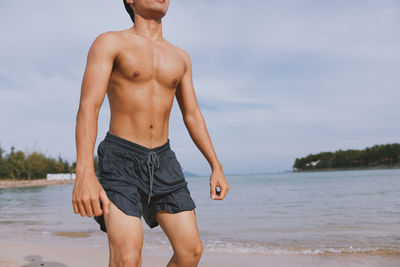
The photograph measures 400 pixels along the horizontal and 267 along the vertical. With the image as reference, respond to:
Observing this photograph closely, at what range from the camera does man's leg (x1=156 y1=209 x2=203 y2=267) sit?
2406 mm

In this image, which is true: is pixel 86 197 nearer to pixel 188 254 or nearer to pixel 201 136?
pixel 188 254

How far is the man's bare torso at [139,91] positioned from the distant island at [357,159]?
368 ft

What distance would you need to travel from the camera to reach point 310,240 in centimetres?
705

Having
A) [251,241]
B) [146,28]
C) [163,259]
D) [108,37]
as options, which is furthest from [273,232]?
[108,37]

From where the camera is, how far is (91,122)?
212 centimetres

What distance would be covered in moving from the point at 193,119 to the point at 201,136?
15cm

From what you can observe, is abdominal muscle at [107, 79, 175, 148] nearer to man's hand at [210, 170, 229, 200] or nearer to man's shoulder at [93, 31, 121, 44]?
man's shoulder at [93, 31, 121, 44]

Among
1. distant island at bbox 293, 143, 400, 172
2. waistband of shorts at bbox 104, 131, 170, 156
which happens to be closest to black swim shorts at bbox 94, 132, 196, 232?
waistband of shorts at bbox 104, 131, 170, 156

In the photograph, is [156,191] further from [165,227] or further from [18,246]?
[18,246]

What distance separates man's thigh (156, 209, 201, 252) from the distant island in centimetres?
11225

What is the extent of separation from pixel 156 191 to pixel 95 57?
2.92 feet

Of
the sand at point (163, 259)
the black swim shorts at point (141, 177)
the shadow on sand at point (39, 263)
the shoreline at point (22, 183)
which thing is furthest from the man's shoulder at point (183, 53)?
the shoreline at point (22, 183)

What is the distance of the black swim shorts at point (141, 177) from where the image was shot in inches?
89.1

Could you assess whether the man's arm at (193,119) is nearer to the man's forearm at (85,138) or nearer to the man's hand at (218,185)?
the man's hand at (218,185)
